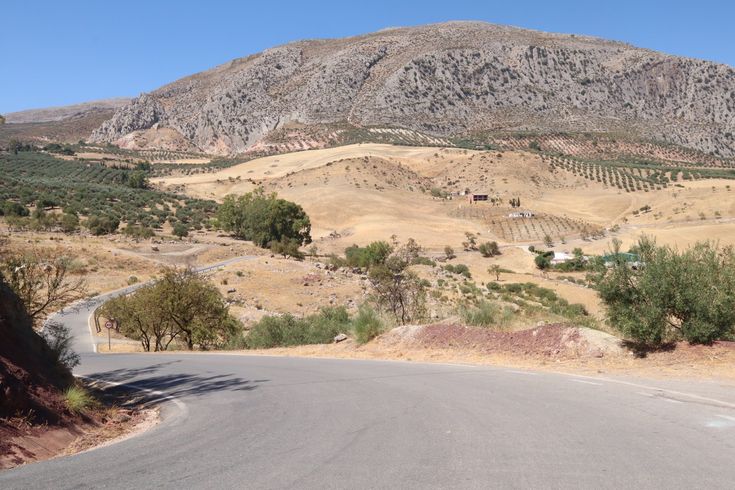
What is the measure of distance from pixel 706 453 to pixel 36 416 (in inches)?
351

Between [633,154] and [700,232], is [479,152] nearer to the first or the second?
[633,154]

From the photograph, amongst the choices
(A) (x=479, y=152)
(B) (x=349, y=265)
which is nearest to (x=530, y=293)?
(B) (x=349, y=265)

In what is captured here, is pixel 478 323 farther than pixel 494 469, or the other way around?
pixel 478 323

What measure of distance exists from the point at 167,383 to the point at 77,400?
17.3 ft

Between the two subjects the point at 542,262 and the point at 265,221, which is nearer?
the point at 542,262

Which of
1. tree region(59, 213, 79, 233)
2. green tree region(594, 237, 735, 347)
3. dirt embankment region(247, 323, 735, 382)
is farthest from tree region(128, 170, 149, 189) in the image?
green tree region(594, 237, 735, 347)

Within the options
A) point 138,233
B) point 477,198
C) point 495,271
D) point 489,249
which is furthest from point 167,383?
point 477,198

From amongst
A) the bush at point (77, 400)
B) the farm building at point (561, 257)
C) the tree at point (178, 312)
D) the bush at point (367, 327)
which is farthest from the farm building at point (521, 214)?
the bush at point (77, 400)

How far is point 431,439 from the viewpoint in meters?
7.10

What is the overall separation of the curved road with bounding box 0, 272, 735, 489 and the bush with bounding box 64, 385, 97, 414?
136 centimetres

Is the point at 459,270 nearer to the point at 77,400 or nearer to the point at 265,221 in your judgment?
the point at 265,221

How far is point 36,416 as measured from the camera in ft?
28.0

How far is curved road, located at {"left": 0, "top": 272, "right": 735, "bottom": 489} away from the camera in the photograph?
5.70m

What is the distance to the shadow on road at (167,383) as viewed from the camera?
12914 millimetres
